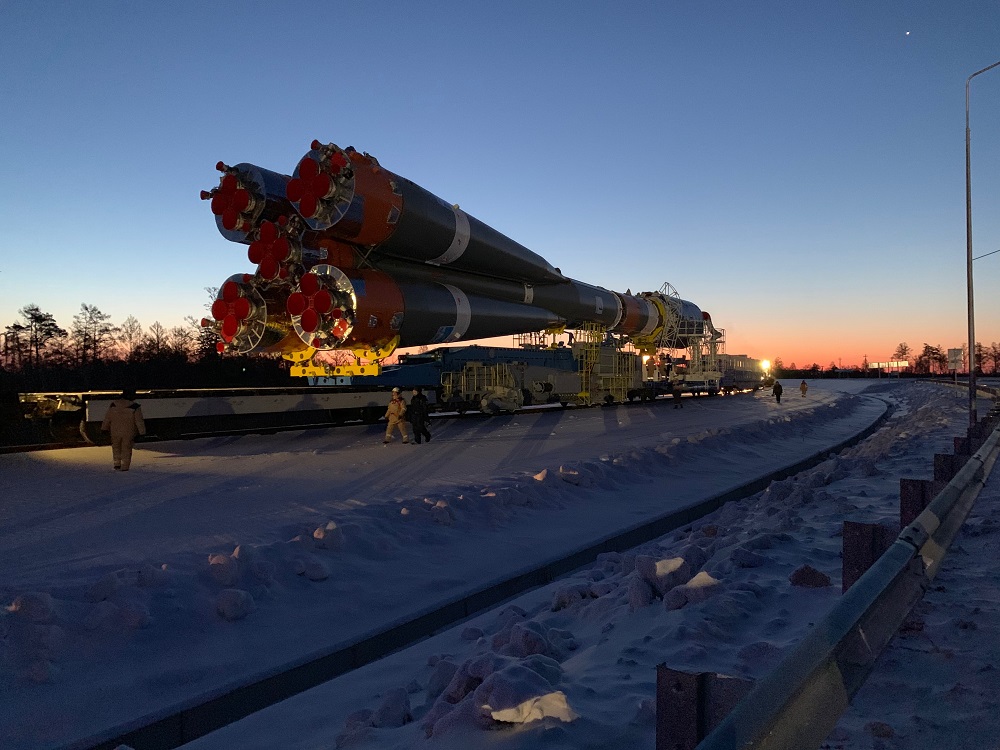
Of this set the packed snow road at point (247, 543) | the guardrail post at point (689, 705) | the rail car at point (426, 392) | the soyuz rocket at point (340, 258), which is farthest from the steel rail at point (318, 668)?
the rail car at point (426, 392)

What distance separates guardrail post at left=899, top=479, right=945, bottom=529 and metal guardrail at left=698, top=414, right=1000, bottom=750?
1651 millimetres

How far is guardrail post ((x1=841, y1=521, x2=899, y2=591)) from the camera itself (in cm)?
333

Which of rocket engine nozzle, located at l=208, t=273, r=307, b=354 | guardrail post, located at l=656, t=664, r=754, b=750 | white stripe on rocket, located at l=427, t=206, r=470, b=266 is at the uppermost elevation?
white stripe on rocket, located at l=427, t=206, r=470, b=266

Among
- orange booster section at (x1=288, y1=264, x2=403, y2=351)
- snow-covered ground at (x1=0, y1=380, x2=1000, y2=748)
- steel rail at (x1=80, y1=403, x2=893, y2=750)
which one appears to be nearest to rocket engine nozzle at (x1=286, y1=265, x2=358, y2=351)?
orange booster section at (x1=288, y1=264, x2=403, y2=351)

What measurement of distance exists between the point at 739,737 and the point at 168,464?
11.9 metres

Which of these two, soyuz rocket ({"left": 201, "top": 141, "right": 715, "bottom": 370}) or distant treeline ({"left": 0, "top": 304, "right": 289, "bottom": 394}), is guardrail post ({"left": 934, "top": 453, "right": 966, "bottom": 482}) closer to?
soyuz rocket ({"left": 201, "top": 141, "right": 715, "bottom": 370})

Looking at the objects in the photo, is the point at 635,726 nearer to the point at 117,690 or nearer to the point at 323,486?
the point at 117,690

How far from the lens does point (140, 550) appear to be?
20.0ft

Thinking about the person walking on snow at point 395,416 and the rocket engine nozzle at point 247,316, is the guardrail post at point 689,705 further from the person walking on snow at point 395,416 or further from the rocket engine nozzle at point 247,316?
the person walking on snow at point 395,416

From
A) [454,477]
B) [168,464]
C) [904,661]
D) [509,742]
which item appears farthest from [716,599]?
[168,464]

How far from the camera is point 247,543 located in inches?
248

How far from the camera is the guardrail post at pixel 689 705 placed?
179 centimetres

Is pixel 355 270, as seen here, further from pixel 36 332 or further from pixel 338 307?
pixel 36 332

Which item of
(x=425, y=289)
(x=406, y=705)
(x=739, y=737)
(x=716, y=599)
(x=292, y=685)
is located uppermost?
(x=425, y=289)
